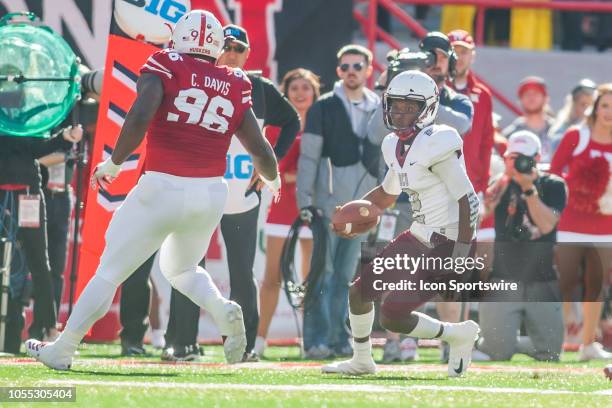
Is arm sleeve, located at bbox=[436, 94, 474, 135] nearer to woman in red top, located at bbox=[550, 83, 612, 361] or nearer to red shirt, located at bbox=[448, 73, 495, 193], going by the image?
red shirt, located at bbox=[448, 73, 495, 193]

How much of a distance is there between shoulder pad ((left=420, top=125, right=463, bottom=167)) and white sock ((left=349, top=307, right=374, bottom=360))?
896 millimetres

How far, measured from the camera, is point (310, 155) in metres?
11.1

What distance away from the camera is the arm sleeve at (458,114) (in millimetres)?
10227

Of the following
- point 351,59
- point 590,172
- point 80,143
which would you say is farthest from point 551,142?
point 80,143

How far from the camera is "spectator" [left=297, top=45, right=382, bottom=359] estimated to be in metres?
11.0

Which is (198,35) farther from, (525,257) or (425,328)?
(525,257)

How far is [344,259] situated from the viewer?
11133 millimetres

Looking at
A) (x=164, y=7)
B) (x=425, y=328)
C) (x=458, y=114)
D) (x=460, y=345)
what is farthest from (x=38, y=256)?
(x=460, y=345)

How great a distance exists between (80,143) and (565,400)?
450cm

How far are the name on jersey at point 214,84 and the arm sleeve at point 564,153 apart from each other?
12.7 feet

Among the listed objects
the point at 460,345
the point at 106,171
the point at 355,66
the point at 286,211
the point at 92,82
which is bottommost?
the point at 460,345

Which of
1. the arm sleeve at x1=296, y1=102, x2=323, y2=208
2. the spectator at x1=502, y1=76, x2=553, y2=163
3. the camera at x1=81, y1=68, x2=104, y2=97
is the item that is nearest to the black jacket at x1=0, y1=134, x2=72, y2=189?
the camera at x1=81, y1=68, x2=104, y2=97

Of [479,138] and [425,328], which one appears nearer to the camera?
[425,328]

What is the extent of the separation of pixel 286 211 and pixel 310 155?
0.74 m
